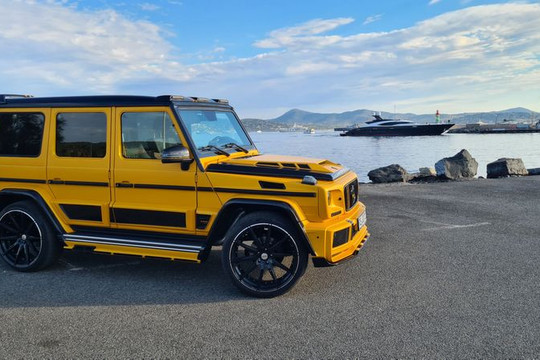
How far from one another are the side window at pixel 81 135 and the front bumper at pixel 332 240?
2779 mm

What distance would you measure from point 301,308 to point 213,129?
2535mm

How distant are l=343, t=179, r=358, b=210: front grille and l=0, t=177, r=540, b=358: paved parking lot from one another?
949 mm

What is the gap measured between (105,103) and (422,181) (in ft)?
45.0

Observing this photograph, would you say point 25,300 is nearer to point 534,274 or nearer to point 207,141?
point 207,141

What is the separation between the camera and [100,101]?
5254mm

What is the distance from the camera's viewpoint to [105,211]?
5.25m

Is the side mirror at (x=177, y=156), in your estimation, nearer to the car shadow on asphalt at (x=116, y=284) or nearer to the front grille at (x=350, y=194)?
the car shadow on asphalt at (x=116, y=284)

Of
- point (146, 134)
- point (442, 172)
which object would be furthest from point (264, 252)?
point (442, 172)

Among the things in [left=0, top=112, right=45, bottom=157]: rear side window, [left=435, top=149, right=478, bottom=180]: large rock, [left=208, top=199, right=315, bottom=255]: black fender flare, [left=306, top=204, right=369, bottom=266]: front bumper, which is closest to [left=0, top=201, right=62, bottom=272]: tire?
[left=0, top=112, right=45, bottom=157]: rear side window

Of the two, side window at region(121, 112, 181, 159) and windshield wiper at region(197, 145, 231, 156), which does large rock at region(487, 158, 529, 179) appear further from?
side window at region(121, 112, 181, 159)

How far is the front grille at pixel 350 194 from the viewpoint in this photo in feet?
16.3

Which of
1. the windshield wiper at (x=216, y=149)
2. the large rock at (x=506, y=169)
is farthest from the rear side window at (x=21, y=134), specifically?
the large rock at (x=506, y=169)

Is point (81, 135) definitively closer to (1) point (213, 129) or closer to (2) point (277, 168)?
(1) point (213, 129)

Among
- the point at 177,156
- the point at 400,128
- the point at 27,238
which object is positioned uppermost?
the point at 400,128
